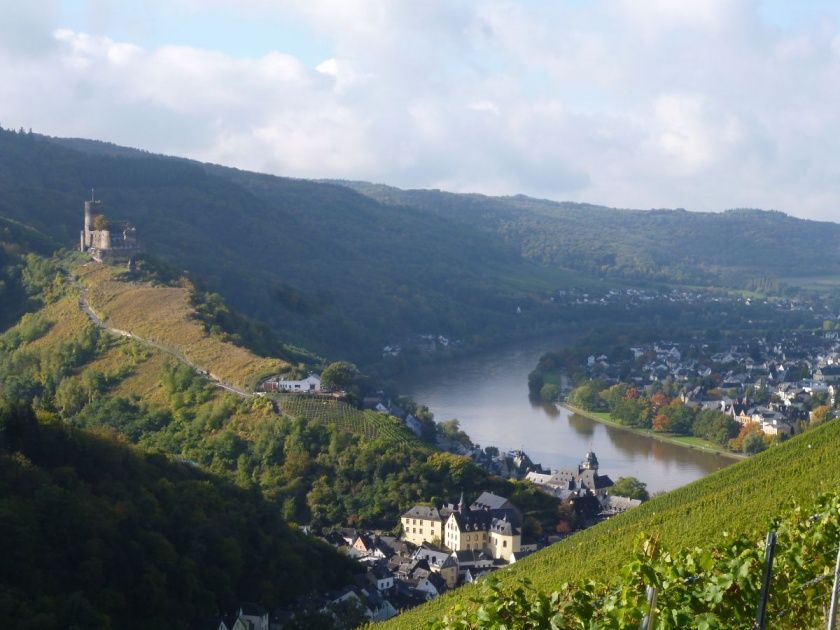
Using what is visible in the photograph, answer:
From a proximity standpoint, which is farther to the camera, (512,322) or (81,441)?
(512,322)

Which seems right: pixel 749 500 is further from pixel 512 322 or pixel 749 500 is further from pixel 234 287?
pixel 512 322

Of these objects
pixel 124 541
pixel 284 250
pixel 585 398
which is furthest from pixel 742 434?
pixel 284 250

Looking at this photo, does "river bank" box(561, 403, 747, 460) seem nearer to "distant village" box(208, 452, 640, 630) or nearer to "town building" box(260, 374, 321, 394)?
"distant village" box(208, 452, 640, 630)

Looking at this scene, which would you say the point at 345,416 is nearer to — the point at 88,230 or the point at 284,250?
the point at 88,230

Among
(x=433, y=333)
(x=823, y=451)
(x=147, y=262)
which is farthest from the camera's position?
(x=433, y=333)

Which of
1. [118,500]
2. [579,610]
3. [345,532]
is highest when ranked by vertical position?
[579,610]

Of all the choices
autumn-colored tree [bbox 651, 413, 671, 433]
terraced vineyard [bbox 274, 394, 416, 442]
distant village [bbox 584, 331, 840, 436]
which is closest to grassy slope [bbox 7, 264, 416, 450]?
terraced vineyard [bbox 274, 394, 416, 442]

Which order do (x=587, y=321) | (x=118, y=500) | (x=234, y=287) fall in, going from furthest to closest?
(x=587, y=321)
(x=234, y=287)
(x=118, y=500)

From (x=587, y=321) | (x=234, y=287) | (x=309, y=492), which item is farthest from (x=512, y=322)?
(x=309, y=492)
